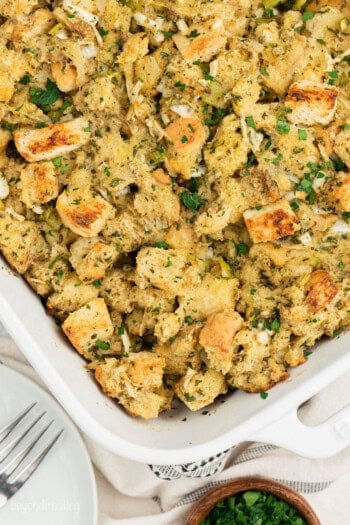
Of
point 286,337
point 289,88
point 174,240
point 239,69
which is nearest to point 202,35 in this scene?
point 239,69

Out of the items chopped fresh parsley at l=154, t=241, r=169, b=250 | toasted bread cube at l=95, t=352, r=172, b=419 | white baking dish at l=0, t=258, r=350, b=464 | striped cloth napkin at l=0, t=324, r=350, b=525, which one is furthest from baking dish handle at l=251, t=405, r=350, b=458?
chopped fresh parsley at l=154, t=241, r=169, b=250

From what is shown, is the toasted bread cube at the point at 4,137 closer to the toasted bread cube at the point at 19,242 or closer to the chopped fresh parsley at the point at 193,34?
the toasted bread cube at the point at 19,242

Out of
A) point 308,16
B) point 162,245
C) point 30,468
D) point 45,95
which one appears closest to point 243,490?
point 30,468

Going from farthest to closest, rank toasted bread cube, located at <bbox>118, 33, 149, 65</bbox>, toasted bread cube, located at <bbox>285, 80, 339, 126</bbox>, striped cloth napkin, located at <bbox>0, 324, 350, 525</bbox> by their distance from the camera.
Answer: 1. striped cloth napkin, located at <bbox>0, 324, 350, 525</bbox>
2. toasted bread cube, located at <bbox>118, 33, 149, 65</bbox>
3. toasted bread cube, located at <bbox>285, 80, 339, 126</bbox>

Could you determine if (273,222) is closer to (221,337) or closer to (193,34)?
(221,337)

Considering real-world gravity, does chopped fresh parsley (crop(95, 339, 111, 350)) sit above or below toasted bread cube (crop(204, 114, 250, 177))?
below

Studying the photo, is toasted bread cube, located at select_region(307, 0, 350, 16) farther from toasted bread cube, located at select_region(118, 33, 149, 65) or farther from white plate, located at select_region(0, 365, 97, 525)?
white plate, located at select_region(0, 365, 97, 525)
